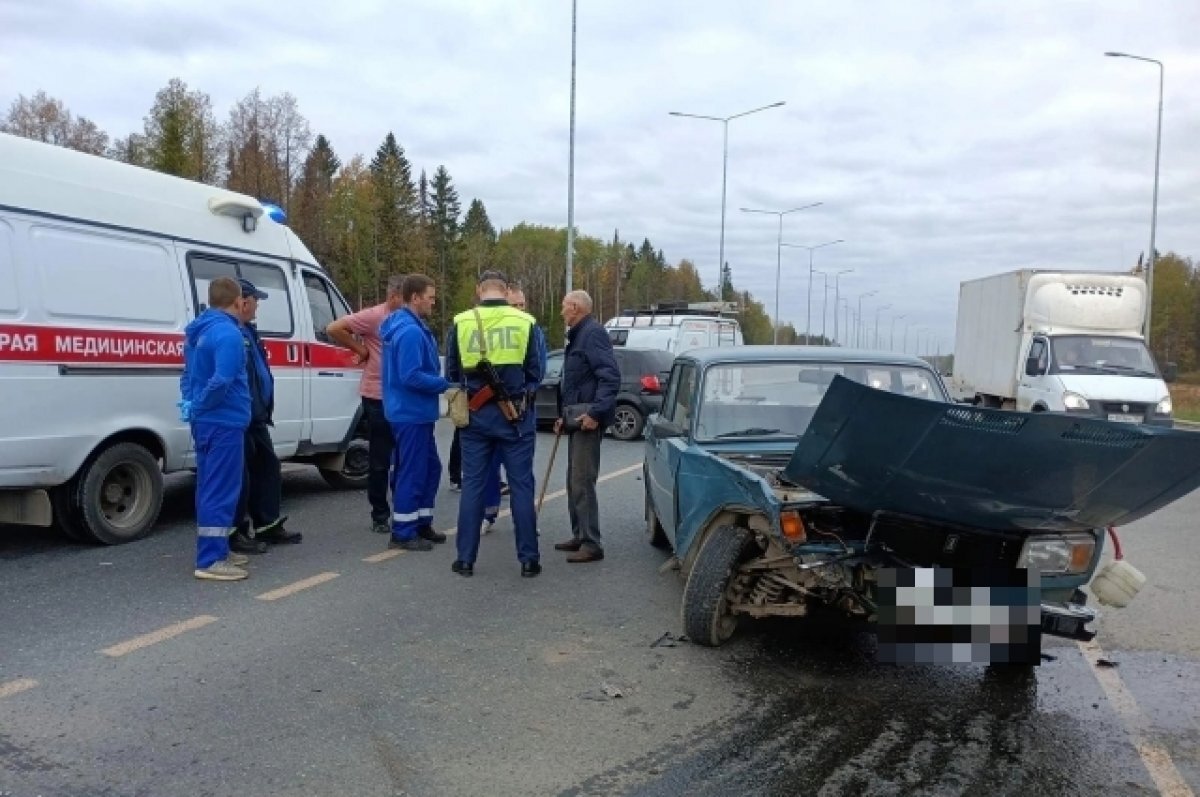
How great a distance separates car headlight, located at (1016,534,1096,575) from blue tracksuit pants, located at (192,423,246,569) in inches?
182

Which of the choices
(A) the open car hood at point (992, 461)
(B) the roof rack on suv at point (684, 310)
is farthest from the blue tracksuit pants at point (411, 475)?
(B) the roof rack on suv at point (684, 310)

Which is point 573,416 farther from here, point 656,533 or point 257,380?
point 257,380

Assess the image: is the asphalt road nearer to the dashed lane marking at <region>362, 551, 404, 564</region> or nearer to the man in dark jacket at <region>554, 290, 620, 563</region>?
the dashed lane marking at <region>362, 551, 404, 564</region>

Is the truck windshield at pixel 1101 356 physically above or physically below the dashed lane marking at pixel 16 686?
above

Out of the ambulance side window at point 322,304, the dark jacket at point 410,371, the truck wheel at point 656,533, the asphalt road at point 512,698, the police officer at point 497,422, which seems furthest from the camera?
the ambulance side window at point 322,304

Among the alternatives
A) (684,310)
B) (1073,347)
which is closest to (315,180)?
(684,310)

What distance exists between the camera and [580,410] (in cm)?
656

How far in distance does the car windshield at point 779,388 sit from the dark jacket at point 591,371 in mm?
875

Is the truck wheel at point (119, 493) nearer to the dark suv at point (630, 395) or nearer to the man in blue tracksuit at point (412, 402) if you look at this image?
the man in blue tracksuit at point (412, 402)

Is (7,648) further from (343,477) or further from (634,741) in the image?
(343,477)

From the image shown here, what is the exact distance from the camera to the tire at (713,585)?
4.43 metres

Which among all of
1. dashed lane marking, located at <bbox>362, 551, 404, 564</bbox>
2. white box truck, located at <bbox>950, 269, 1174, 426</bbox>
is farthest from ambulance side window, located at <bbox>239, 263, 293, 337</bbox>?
white box truck, located at <bbox>950, 269, 1174, 426</bbox>

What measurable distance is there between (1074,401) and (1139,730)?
11.7 m

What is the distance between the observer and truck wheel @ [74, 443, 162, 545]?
6461 mm
